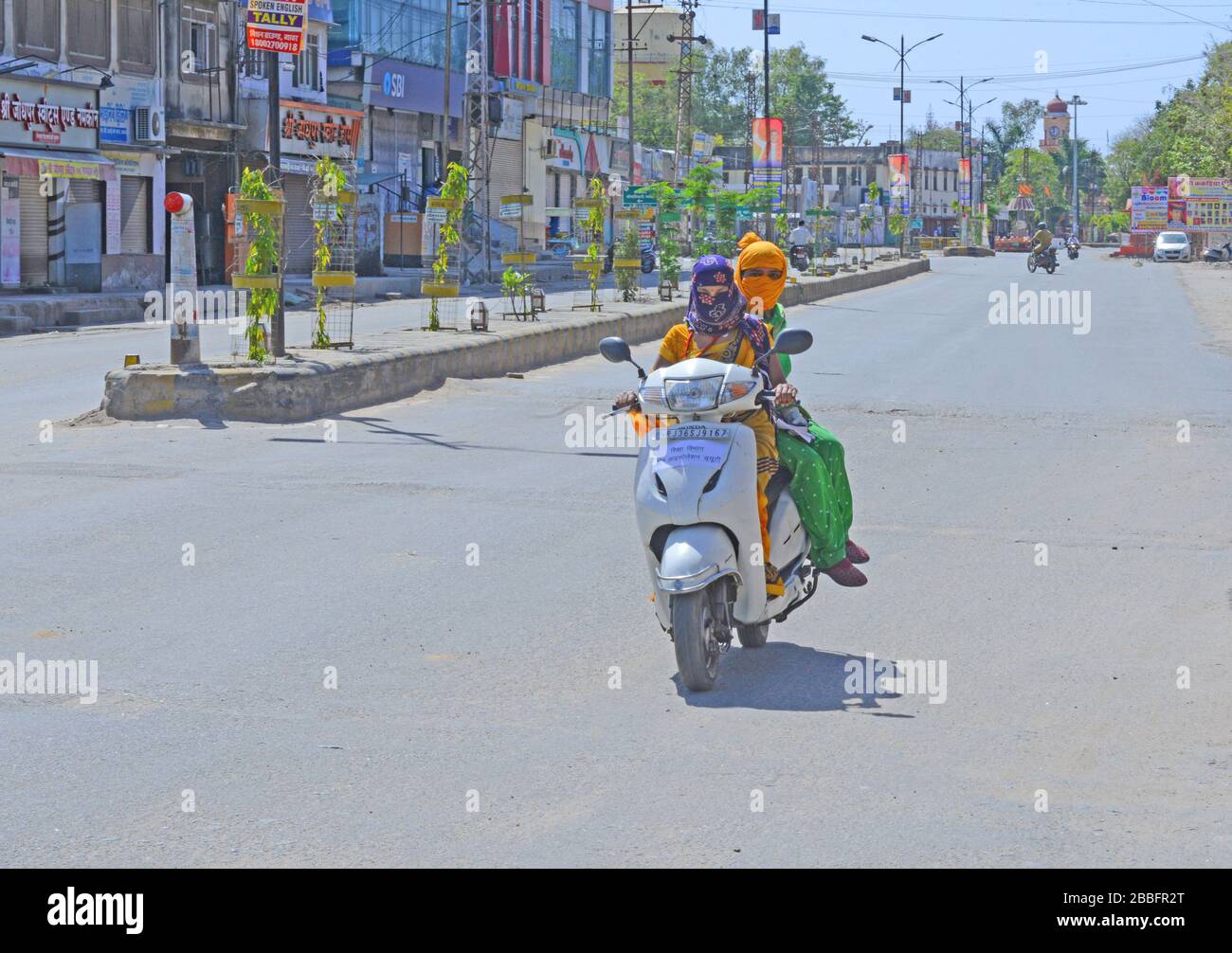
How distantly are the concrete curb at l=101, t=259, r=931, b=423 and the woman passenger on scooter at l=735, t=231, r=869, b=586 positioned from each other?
7447 millimetres

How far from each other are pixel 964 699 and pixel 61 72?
114ft

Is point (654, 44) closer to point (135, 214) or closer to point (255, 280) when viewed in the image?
point (135, 214)

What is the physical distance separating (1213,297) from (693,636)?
42.5m

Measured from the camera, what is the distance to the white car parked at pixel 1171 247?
84.4 metres

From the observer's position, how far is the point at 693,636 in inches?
247

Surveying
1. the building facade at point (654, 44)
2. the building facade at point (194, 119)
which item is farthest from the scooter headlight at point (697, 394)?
the building facade at point (654, 44)

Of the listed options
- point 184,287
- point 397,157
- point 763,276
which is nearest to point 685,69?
point 397,157

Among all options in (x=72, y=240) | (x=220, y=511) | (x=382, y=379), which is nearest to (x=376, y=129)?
(x=72, y=240)

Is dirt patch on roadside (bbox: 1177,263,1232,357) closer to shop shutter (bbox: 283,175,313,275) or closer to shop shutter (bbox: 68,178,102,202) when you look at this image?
shop shutter (bbox: 283,175,313,275)

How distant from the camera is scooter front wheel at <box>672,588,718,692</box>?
6.29m

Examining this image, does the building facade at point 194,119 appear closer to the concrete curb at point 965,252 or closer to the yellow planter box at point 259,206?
the yellow planter box at point 259,206

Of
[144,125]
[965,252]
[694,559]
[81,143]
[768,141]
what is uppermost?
[768,141]

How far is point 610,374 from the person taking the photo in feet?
66.6
